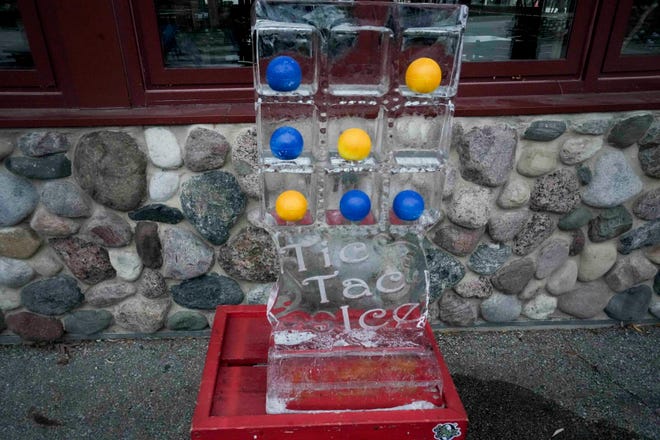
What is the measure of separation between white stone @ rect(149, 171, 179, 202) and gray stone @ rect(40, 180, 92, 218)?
28cm

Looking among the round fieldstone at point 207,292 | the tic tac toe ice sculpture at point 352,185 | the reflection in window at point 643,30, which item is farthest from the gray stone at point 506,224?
the round fieldstone at point 207,292

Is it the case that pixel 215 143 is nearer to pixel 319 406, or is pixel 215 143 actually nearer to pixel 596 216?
pixel 319 406

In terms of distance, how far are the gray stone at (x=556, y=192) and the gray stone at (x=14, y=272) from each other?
2.26 metres

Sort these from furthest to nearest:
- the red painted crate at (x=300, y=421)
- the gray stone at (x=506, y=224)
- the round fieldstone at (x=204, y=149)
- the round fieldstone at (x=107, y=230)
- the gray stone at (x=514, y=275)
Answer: the gray stone at (x=514, y=275) → the gray stone at (x=506, y=224) → the round fieldstone at (x=107, y=230) → the round fieldstone at (x=204, y=149) → the red painted crate at (x=300, y=421)

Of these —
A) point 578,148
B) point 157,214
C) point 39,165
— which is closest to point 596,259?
point 578,148

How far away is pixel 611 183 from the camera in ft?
7.18

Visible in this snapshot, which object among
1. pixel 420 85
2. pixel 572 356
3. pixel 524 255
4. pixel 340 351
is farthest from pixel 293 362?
pixel 572 356

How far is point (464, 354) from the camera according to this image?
2318 millimetres

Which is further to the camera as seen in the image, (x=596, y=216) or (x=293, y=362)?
(x=596, y=216)

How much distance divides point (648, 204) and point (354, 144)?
1799mm

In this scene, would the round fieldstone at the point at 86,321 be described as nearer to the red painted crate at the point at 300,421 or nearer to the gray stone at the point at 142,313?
the gray stone at the point at 142,313

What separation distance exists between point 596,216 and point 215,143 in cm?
177

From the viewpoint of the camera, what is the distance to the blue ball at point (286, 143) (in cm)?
114

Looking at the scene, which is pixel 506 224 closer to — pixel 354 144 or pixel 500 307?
pixel 500 307
